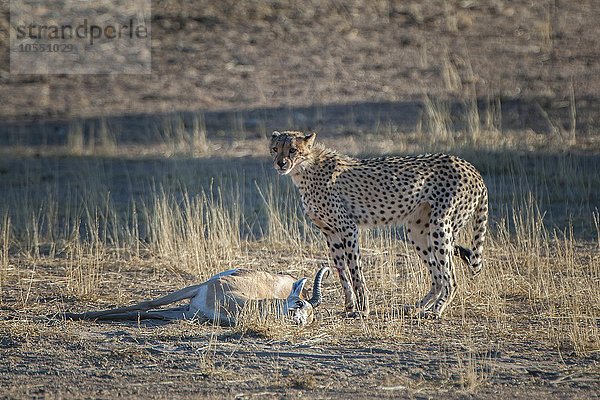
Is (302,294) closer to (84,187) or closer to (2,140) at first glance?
(84,187)

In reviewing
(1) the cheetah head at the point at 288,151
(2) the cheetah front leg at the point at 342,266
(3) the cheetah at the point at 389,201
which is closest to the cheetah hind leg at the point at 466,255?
(3) the cheetah at the point at 389,201

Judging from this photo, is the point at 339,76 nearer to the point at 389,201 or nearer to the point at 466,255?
the point at 389,201

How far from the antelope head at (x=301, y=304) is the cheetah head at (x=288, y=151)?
867 millimetres

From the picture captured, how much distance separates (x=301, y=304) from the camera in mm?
7129

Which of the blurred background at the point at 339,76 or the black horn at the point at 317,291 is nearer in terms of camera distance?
the black horn at the point at 317,291

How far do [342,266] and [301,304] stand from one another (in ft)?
2.22

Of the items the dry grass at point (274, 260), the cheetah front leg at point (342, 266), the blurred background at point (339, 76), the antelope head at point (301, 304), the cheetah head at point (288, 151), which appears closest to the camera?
the dry grass at point (274, 260)

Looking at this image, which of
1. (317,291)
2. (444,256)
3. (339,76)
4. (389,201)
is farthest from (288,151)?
(339,76)

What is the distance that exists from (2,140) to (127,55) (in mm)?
3715

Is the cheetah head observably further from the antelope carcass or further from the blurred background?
the blurred background

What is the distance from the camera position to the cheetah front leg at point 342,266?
24.8 ft

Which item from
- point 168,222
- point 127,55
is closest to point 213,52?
point 127,55

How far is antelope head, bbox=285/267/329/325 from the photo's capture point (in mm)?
7031

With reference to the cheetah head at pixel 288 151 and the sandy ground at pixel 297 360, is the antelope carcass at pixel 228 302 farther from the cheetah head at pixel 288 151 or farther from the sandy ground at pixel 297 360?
the cheetah head at pixel 288 151
